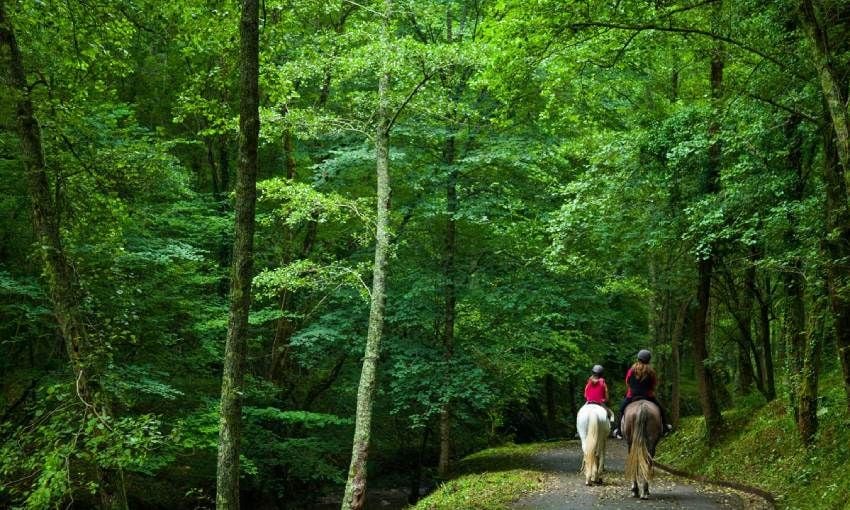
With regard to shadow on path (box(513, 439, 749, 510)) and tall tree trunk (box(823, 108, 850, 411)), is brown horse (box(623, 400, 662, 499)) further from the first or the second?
tall tree trunk (box(823, 108, 850, 411))

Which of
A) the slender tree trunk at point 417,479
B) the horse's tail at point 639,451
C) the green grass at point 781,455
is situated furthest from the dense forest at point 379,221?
the horse's tail at point 639,451

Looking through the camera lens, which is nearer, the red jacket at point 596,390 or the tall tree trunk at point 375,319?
the red jacket at point 596,390

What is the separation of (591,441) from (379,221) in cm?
618

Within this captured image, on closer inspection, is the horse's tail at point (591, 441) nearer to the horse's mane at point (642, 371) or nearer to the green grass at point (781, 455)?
the horse's mane at point (642, 371)

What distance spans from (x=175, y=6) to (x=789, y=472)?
11.6m

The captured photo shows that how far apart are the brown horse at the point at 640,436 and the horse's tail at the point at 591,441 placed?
3.46 feet

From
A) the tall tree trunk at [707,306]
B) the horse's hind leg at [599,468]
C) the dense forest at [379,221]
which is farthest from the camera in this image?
the tall tree trunk at [707,306]

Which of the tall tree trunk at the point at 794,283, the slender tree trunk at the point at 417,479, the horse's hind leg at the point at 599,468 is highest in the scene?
the tall tree trunk at the point at 794,283

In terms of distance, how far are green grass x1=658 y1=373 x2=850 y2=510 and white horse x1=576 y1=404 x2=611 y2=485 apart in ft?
8.23

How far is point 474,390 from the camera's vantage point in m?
17.7

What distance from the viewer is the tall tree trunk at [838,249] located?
682 centimetres

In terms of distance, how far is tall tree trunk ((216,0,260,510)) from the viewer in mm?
7609

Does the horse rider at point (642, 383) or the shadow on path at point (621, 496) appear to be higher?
the horse rider at point (642, 383)

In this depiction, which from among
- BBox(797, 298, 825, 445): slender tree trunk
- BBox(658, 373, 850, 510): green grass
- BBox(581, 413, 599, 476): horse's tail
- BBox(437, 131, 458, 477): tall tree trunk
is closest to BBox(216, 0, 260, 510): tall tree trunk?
BBox(581, 413, 599, 476): horse's tail
